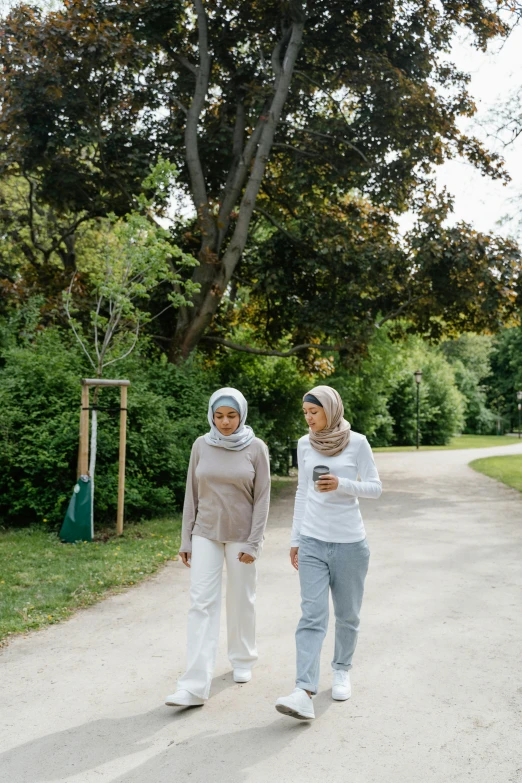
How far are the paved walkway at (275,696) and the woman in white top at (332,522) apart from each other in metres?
0.52

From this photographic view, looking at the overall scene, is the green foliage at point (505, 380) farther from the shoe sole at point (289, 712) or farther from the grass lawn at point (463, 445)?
the shoe sole at point (289, 712)

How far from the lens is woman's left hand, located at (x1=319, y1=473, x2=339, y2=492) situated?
14.0 ft

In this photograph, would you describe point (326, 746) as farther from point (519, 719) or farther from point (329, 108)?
point (329, 108)

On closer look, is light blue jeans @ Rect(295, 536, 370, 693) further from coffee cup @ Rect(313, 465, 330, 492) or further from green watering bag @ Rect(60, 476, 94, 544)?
green watering bag @ Rect(60, 476, 94, 544)

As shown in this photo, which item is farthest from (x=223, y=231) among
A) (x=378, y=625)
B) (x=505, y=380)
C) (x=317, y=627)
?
(x=505, y=380)

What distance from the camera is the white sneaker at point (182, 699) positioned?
430 cm

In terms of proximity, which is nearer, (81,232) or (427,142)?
(427,142)

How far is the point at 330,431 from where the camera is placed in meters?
4.45

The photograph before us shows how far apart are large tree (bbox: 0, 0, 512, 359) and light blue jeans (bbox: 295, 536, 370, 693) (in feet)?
36.5

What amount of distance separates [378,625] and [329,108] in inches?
565

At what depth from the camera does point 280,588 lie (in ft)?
24.8

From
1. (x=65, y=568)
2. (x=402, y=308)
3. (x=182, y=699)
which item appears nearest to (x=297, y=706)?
(x=182, y=699)

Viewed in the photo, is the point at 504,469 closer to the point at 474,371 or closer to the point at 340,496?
the point at 340,496

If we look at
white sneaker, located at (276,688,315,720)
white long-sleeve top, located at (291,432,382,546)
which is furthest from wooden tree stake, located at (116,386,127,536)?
white sneaker, located at (276,688,315,720)
